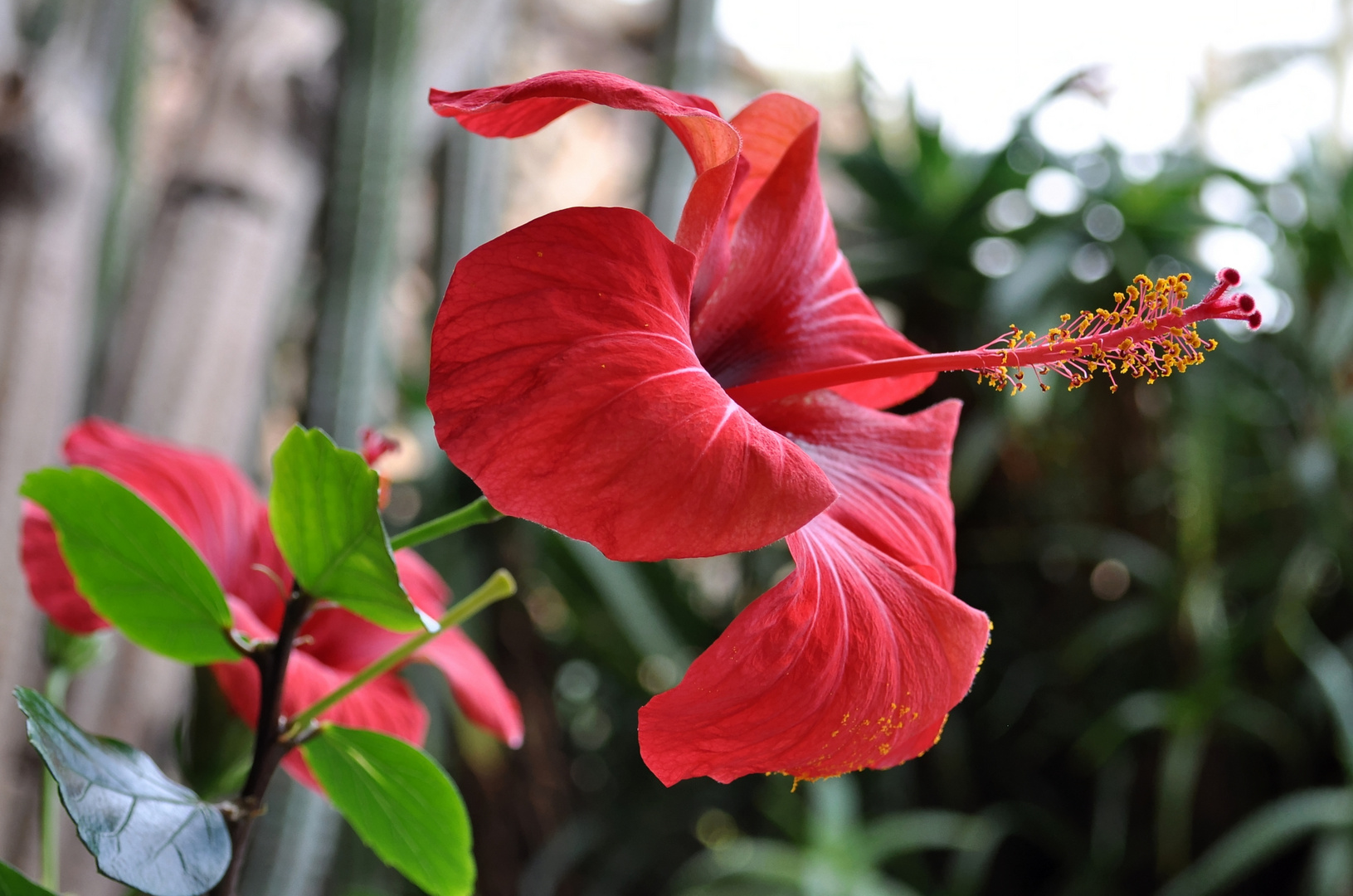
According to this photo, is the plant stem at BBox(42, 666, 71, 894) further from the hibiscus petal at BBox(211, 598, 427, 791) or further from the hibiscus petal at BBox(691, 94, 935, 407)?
the hibiscus petal at BBox(691, 94, 935, 407)

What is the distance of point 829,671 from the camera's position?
20 cm

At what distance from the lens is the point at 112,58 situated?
73 cm

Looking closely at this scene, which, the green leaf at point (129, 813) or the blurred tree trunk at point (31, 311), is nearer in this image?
the green leaf at point (129, 813)

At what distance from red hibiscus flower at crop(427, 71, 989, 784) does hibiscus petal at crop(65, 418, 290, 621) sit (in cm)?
16

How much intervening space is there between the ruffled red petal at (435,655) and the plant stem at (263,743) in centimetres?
8

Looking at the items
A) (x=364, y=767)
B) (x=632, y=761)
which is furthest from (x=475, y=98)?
(x=632, y=761)

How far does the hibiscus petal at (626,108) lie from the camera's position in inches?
7.4

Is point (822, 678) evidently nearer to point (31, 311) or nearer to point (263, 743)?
point (263, 743)

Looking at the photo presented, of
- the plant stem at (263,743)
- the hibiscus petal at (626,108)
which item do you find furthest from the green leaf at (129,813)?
the hibiscus petal at (626,108)

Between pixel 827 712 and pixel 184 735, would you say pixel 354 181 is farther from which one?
pixel 827 712

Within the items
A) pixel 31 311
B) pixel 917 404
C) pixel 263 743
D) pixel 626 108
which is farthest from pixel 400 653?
pixel 917 404

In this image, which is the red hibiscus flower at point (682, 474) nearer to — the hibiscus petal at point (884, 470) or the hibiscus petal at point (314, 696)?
the hibiscus petal at point (884, 470)

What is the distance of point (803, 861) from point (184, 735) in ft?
2.36

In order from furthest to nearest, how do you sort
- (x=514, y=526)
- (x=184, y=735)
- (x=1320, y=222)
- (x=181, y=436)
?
(x=1320, y=222)
(x=514, y=526)
(x=181, y=436)
(x=184, y=735)
